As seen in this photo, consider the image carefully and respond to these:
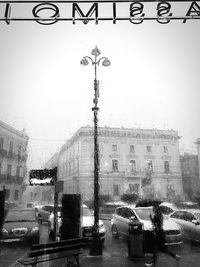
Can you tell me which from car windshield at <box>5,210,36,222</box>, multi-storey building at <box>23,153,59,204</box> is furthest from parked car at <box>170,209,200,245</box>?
multi-storey building at <box>23,153,59,204</box>

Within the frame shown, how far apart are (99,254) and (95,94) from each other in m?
6.39

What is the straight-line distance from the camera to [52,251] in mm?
7441

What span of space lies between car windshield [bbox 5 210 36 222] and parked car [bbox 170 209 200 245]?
22.6 ft

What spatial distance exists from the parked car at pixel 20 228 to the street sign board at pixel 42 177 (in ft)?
6.73

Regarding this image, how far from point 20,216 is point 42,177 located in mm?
2477

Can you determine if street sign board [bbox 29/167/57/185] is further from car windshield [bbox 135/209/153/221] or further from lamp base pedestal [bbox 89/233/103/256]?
car windshield [bbox 135/209/153/221]

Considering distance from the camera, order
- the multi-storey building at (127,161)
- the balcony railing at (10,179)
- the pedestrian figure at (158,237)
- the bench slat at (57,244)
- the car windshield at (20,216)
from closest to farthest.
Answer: the bench slat at (57,244)
the pedestrian figure at (158,237)
the car windshield at (20,216)
the balcony railing at (10,179)
the multi-storey building at (127,161)

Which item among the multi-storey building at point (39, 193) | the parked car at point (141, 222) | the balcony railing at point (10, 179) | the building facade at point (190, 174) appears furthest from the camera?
the multi-storey building at point (39, 193)

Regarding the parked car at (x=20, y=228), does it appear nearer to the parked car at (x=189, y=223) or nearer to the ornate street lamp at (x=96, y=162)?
the ornate street lamp at (x=96, y=162)

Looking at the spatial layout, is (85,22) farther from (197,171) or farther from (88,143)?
(197,171)

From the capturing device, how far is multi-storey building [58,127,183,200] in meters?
47.4

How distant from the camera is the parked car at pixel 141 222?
35.7ft

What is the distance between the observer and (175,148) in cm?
5234

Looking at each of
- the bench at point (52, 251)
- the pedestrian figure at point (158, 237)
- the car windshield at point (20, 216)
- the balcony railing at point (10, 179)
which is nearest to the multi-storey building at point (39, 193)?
the balcony railing at point (10, 179)
